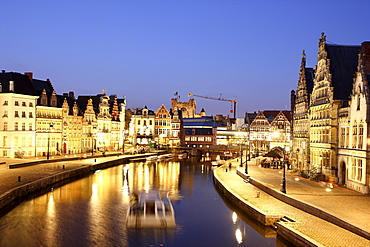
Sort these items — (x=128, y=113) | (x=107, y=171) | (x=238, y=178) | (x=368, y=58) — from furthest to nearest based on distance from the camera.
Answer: (x=128, y=113) → (x=107, y=171) → (x=238, y=178) → (x=368, y=58)

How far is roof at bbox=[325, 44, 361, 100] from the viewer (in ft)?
135

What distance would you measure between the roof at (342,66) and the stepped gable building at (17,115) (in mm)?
49027

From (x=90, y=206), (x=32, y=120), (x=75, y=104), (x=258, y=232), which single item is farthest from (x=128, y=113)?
(x=258, y=232)

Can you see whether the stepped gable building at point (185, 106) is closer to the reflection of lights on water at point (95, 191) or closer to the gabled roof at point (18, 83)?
the gabled roof at point (18, 83)

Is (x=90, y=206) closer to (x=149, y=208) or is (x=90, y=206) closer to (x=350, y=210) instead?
(x=149, y=208)

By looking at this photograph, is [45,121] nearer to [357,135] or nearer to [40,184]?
[40,184]

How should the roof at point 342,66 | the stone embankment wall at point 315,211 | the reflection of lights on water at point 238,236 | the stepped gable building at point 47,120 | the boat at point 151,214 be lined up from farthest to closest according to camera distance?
1. the stepped gable building at point 47,120
2. the roof at point 342,66
3. the boat at point 151,214
4. the reflection of lights on water at point 238,236
5. the stone embankment wall at point 315,211

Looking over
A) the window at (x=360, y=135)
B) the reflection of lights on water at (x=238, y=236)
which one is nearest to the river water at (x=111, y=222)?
the reflection of lights on water at (x=238, y=236)

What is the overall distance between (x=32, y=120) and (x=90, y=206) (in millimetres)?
37714

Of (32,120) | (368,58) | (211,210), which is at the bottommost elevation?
(211,210)

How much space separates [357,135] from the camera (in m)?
34.5

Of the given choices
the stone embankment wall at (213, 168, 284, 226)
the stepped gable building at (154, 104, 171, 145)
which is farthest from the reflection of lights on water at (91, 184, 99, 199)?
the stepped gable building at (154, 104, 171, 145)

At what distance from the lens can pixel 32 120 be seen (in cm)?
6900

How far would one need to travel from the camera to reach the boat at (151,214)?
1194 inches
